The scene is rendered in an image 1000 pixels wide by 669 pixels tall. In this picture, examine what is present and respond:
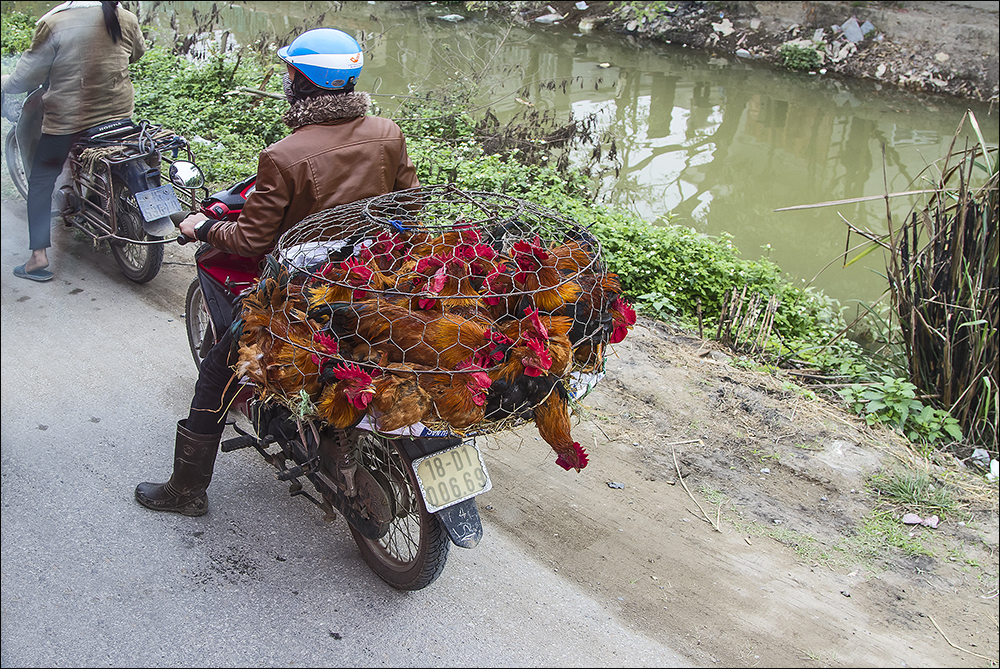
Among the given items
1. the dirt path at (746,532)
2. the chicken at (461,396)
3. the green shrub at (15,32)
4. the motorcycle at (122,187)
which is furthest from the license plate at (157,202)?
the green shrub at (15,32)

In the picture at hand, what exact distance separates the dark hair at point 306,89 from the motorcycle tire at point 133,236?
2.23 m

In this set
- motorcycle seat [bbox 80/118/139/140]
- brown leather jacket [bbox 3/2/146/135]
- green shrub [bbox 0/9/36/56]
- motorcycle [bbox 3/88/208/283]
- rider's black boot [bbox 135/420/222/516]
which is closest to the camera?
rider's black boot [bbox 135/420/222/516]

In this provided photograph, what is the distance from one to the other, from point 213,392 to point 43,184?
283 cm

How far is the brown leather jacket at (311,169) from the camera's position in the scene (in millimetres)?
2779

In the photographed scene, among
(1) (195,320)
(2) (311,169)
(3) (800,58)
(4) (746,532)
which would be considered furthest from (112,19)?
(3) (800,58)

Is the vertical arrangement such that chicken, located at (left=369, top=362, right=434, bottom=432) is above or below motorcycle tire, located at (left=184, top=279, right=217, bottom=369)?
above

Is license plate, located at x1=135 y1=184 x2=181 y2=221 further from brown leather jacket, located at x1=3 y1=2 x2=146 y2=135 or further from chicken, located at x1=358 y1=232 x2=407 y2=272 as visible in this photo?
chicken, located at x1=358 y1=232 x2=407 y2=272

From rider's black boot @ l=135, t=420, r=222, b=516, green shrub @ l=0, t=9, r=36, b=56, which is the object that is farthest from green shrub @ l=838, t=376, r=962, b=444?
green shrub @ l=0, t=9, r=36, b=56

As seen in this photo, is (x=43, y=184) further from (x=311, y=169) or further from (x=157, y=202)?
(x=311, y=169)

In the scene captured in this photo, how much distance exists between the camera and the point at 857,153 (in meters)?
10.5

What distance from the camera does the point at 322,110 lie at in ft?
9.25

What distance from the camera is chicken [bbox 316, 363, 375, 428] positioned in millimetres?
2219

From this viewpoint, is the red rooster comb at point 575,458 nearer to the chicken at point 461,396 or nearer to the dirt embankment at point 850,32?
the chicken at point 461,396

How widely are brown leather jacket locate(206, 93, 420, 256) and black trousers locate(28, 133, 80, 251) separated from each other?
8.26 feet
